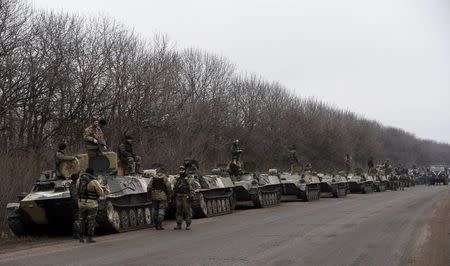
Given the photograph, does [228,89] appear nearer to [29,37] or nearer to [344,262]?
[29,37]

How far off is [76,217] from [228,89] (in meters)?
40.4

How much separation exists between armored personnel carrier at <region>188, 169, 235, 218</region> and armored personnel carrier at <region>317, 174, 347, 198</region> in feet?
39.9

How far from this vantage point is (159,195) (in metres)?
17.0

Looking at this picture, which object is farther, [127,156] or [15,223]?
[127,156]

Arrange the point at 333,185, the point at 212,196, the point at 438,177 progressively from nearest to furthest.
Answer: the point at 212,196 → the point at 333,185 → the point at 438,177

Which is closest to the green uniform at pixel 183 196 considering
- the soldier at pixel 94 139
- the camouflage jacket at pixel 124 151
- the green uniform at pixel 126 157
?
the soldier at pixel 94 139

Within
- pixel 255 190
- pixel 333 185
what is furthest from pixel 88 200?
pixel 333 185

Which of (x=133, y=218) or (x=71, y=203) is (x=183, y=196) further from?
(x=71, y=203)

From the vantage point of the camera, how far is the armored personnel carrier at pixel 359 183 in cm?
4266

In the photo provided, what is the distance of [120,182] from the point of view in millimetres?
16766

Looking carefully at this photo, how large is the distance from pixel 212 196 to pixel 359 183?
2323 centimetres

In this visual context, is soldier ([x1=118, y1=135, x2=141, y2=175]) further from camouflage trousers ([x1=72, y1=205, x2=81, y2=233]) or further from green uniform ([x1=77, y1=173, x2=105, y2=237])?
green uniform ([x1=77, y1=173, x2=105, y2=237])

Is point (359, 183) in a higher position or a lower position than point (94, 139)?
lower

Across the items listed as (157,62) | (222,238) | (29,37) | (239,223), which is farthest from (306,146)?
(222,238)
